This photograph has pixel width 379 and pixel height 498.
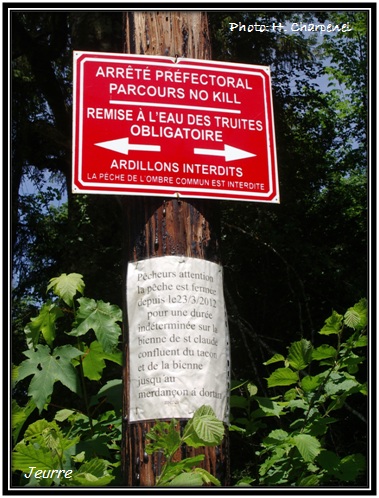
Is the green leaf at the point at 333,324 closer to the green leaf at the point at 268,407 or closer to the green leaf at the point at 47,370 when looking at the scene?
the green leaf at the point at 268,407

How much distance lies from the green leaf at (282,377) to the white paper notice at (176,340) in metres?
0.40

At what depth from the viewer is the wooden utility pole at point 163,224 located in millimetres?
2336

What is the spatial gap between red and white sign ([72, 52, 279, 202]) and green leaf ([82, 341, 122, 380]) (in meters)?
0.62

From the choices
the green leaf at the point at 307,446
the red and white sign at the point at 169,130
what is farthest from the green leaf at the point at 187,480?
the red and white sign at the point at 169,130

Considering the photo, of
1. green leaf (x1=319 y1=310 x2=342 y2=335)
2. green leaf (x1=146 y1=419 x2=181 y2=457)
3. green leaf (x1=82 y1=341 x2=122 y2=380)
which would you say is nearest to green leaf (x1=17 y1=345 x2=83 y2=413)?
green leaf (x1=82 y1=341 x2=122 y2=380)

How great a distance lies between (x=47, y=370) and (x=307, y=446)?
904mm

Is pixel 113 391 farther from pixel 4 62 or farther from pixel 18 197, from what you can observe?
pixel 18 197

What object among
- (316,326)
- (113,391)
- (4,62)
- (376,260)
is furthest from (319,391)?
(316,326)

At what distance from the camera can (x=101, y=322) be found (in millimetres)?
2666

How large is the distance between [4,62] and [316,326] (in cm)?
622

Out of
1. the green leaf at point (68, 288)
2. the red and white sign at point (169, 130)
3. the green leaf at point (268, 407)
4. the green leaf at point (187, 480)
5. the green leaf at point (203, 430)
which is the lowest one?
the green leaf at point (187, 480)

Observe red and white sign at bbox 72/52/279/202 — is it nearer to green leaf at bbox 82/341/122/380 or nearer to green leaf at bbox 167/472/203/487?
green leaf at bbox 82/341/122/380

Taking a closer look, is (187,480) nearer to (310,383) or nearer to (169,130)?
(310,383)

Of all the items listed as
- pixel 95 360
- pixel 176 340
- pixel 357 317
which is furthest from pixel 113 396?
pixel 357 317
